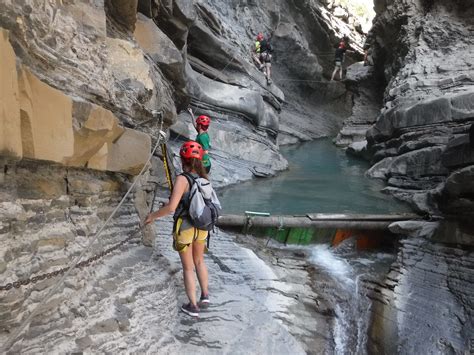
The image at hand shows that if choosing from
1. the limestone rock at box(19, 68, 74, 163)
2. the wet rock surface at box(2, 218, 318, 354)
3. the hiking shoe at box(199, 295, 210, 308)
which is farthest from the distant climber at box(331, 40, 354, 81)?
the limestone rock at box(19, 68, 74, 163)

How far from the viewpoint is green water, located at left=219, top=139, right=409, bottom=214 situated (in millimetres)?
9914

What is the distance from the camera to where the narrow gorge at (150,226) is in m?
2.50

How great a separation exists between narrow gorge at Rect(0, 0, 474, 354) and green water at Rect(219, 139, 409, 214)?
0.83 meters

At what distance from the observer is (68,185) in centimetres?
310

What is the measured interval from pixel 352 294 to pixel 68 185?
505 cm

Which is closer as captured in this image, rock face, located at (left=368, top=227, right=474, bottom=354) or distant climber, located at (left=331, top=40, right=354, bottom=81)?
rock face, located at (left=368, top=227, right=474, bottom=354)

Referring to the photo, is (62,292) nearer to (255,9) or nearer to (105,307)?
(105,307)

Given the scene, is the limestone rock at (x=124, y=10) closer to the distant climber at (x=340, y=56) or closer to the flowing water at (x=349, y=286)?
the flowing water at (x=349, y=286)

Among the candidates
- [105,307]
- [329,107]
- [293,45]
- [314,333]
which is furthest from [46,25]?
[329,107]

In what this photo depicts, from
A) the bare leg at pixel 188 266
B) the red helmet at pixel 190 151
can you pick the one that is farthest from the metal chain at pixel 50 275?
the red helmet at pixel 190 151

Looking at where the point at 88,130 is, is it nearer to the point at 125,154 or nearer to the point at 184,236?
the point at 125,154

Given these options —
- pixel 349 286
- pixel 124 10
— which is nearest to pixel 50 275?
pixel 124 10

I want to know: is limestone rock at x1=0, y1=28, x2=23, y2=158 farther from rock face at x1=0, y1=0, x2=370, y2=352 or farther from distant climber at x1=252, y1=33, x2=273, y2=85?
distant climber at x1=252, y1=33, x2=273, y2=85

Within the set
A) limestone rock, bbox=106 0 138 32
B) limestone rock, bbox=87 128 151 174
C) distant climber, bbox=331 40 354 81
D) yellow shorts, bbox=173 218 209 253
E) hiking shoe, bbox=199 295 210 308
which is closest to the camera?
limestone rock, bbox=87 128 151 174
